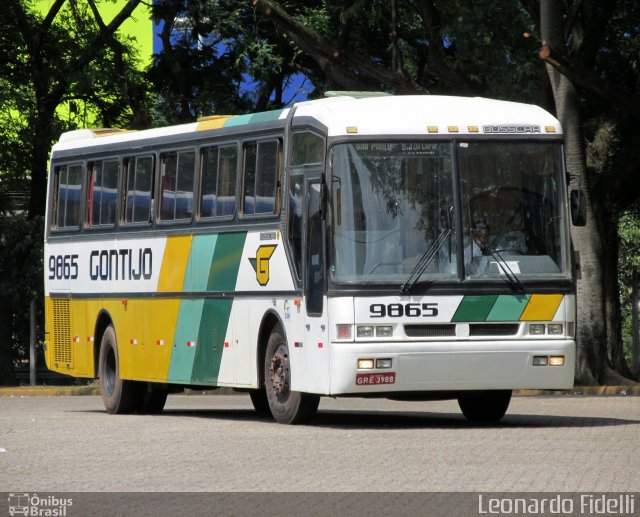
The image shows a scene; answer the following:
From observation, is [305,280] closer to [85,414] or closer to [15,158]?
[85,414]

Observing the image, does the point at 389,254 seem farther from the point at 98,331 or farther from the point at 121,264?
the point at 98,331

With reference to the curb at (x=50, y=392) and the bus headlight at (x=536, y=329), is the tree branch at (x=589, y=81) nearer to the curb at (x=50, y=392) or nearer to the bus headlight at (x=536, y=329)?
the bus headlight at (x=536, y=329)

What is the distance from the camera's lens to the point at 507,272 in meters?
16.9

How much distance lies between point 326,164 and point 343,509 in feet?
23.8

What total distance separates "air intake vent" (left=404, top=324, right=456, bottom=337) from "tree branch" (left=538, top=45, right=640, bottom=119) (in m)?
8.19

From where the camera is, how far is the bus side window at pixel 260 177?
18.2 meters

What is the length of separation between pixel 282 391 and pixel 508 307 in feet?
8.59

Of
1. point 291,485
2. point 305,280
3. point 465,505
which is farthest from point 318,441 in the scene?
point 465,505

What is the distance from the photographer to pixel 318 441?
15211mm

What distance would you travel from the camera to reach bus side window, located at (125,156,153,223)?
21125mm

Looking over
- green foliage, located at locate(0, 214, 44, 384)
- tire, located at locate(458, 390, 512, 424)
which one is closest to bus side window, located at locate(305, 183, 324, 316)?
tire, located at locate(458, 390, 512, 424)

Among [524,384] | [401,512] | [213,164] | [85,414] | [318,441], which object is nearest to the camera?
Answer: [401,512]

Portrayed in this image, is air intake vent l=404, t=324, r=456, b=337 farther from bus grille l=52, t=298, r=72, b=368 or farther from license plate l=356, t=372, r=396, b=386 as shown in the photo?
bus grille l=52, t=298, r=72, b=368

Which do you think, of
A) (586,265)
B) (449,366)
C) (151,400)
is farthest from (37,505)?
(586,265)
